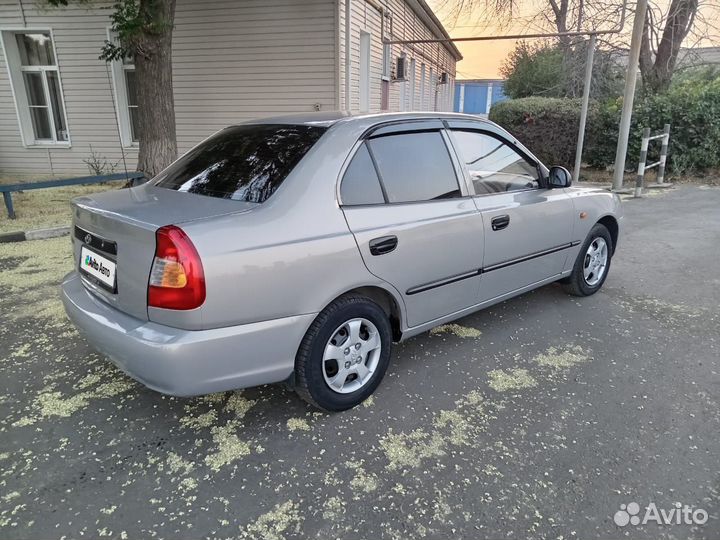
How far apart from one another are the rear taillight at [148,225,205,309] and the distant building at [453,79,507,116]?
38.3 m

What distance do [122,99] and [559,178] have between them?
9.98 m

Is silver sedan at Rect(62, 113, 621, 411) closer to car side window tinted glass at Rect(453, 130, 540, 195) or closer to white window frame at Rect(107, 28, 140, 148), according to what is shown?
car side window tinted glass at Rect(453, 130, 540, 195)

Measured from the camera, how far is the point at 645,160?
387 inches

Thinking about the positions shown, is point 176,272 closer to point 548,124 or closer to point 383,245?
point 383,245

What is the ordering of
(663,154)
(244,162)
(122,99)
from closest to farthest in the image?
(244,162) < (663,154) < (122,99)

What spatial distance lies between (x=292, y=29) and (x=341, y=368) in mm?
8507

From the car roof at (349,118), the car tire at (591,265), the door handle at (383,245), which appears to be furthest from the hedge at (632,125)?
the door handle at (383,245)

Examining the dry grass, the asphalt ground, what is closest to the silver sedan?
the asphalt ground

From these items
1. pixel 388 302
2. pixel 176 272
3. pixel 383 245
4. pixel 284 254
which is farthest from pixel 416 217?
pixel 176 272

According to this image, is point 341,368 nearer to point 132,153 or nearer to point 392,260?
point 392,260

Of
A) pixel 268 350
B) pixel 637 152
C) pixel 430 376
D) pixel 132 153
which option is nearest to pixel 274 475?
pixel 268 350

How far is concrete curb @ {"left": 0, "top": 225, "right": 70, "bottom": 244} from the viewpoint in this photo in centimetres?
612

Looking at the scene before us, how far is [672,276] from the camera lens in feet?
16.9

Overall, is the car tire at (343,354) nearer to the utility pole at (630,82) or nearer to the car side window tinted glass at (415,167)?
the car side window tinted glass at (415,167)
